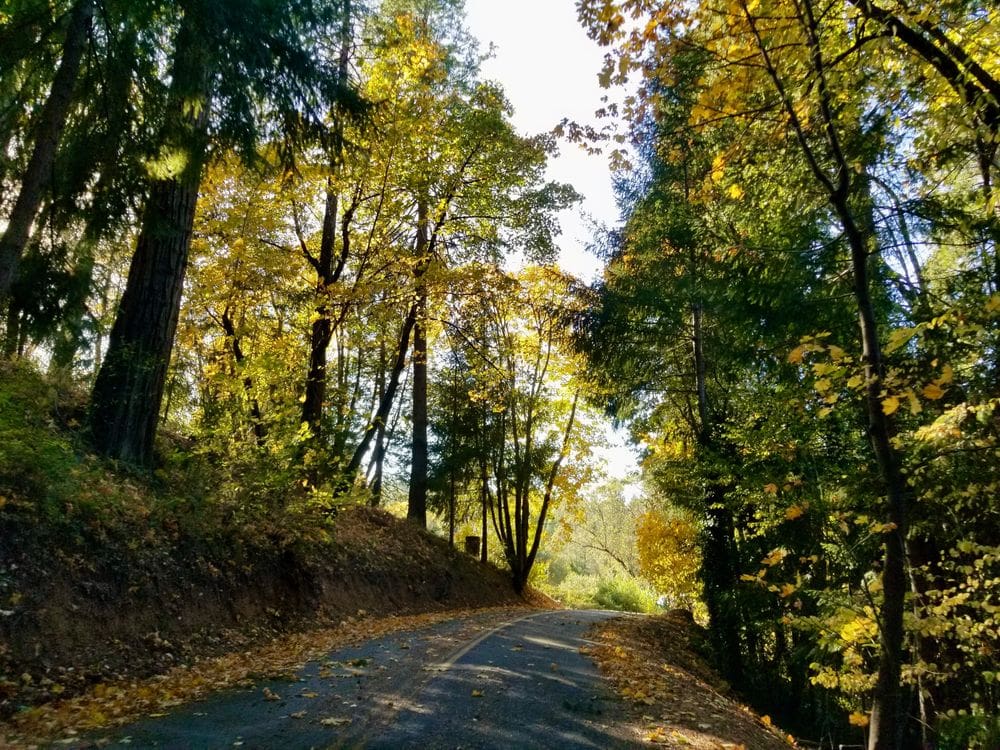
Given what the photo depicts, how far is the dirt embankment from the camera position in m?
6.14

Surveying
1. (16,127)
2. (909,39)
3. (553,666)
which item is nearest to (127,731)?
(553,666)

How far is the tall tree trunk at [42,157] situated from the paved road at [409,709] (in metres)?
4.23

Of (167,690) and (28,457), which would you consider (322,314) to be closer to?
(28,457)

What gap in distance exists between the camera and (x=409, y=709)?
19.2 feet

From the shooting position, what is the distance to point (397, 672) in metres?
7.51

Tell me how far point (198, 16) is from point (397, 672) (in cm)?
720

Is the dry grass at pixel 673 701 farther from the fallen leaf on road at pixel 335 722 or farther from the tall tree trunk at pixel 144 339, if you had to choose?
the tall tree trunk at pixel 144 339

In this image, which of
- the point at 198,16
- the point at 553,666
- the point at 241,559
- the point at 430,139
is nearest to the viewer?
the point at 198,16

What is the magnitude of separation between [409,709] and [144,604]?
4.07 m

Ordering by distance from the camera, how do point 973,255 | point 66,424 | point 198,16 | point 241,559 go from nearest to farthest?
1. point 198,16
2. point 973,255
3. point 66,424
4. point 241,559

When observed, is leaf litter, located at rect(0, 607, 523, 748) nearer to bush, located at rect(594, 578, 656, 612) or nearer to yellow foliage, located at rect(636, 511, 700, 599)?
yellow foliage, located at rect(636, 511, 700, 599)

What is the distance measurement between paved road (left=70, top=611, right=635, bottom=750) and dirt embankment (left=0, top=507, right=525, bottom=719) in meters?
1.48

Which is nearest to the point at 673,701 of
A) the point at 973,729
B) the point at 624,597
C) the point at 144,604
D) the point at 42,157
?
the point at 973,729

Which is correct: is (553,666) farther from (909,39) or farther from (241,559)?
(909,39)
